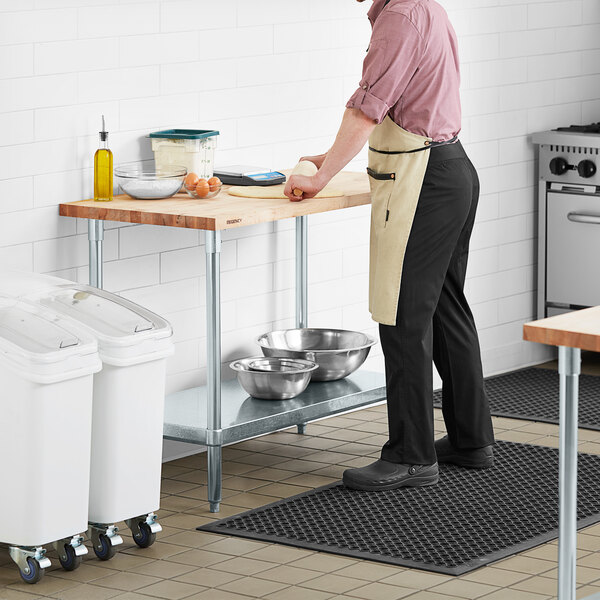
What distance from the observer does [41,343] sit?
3.87 metres

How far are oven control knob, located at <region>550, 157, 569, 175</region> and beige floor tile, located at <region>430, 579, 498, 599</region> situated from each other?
310 cm

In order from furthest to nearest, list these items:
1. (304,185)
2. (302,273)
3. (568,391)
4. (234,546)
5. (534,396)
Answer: (534,396) < (302,273) < (304,185) < (234,546) < (568,391)

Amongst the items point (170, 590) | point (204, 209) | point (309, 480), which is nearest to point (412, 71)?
point (204, 209)

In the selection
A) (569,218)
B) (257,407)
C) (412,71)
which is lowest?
(257,407)

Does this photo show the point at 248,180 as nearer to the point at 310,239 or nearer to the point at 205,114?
the point at 205,114

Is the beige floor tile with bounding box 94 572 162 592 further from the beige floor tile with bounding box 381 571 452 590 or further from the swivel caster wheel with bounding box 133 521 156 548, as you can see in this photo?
the beige floor tile with bounding box 381 571 452 590

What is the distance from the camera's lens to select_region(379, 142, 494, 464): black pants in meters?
4.65

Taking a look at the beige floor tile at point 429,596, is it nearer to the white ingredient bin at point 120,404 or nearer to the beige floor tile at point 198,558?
the beige floor tile at point 198,558

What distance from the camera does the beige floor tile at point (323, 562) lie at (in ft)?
13.5

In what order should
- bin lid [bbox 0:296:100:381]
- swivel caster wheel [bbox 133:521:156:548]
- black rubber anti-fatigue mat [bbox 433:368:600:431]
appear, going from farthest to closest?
1. black rubber anti-fatigue mat [bbox 433:368:600:431]
2. swivel caster wheel [bbox 133:521:156:548]
3. bin lid [bbox 0:296:100:381]

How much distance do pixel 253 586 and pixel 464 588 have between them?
1.92 feet

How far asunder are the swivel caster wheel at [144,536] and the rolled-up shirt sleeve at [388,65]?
1.46 meters

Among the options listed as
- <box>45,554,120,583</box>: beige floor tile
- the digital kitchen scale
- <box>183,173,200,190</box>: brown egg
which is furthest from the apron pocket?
<box>45,554,120,583</box>: beige floor tile

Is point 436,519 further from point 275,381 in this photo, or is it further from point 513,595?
point 275,381
